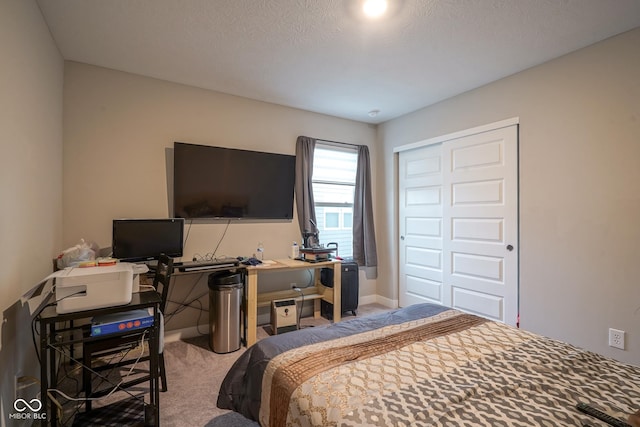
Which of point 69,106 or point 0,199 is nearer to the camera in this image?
point 0,199

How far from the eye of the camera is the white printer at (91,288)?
1473mm

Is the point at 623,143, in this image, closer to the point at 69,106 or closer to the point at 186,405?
the point at 186,405

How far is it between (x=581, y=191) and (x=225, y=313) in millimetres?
3263

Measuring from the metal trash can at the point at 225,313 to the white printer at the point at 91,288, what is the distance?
1.18 metres

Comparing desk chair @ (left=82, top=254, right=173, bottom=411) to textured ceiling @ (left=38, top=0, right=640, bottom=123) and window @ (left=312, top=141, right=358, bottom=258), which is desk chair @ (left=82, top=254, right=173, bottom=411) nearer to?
textured ceiling @ (left=38, top=0, right=640, bottom=123)

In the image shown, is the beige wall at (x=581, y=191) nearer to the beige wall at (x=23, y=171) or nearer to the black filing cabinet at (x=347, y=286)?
the black filing cabinet at (x=347, y=286)

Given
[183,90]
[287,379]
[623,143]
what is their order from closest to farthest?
[287,379] < [623,143] < [183,90]

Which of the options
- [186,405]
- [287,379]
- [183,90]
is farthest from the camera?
[183,90]

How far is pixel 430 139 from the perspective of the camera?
3648 mm

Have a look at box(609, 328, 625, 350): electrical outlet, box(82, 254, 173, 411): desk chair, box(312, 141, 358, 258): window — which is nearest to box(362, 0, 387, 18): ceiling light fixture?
box(312, 141, 358, 258): window

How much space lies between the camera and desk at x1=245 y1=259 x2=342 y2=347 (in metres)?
2.85

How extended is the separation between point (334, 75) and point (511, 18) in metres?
1.46

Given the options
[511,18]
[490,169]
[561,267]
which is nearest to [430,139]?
[490,169]

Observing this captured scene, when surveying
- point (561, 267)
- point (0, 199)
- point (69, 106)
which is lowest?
point (561, 267)
